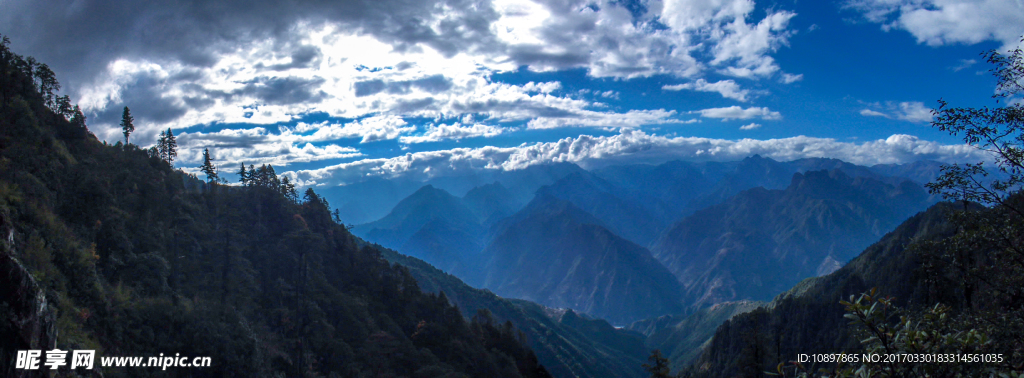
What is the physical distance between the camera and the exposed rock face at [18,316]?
28.9 m

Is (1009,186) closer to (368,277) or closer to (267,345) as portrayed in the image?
(267,345)

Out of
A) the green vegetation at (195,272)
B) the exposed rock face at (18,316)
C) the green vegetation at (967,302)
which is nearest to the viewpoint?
the green vegetation at (967,302)

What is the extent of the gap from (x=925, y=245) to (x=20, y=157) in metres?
81.2

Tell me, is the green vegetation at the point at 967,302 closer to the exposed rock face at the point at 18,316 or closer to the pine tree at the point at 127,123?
the exposed rock face at the point at 18,316

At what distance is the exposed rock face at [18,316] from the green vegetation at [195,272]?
5.2 inches

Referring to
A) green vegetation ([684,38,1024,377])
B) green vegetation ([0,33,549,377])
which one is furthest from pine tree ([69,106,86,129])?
green vegetation ([684,38,1024,377])

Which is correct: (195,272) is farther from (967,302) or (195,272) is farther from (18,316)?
(967,302)

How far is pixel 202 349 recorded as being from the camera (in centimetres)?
5331

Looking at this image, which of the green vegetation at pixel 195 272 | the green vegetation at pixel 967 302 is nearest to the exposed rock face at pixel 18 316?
the green vegetation at pixel 195 272

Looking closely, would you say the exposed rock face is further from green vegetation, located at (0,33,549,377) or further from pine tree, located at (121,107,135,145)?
pine tree, located at (121,107,135,145)

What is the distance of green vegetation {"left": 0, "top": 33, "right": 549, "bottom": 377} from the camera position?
45312mm

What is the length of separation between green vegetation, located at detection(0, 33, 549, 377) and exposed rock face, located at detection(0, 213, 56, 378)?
0.44ft

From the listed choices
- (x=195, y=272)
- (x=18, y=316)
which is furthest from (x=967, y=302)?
(x=195, y=272)

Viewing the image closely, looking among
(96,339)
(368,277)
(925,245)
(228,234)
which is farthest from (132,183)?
(925,245)
